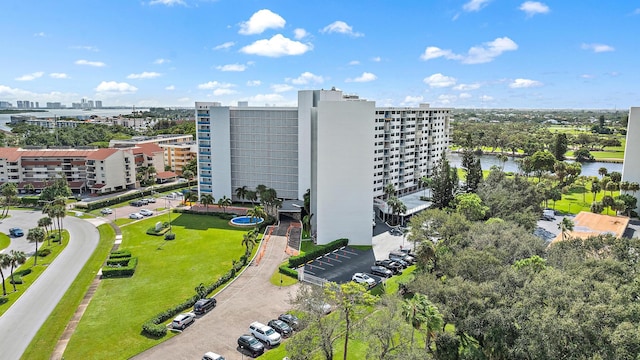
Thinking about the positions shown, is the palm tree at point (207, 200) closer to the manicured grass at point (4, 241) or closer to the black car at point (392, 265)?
the manicured grass at point (4, 241)

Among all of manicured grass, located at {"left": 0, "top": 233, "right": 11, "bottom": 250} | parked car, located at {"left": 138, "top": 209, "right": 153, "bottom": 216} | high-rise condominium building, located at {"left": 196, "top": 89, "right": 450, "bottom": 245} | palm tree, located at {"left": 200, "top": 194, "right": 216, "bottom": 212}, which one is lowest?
manicured grass, located at {"left": 0, "top": 233, "right": 11, "bottom": 250}

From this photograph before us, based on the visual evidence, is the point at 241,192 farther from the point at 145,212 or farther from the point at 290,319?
the point at 290,319

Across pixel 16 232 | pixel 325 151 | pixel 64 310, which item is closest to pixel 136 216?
pixel 16 232

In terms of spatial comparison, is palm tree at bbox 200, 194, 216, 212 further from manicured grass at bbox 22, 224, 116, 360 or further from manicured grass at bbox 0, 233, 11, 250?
manicured grass at bbox 0, 233, 11, 250

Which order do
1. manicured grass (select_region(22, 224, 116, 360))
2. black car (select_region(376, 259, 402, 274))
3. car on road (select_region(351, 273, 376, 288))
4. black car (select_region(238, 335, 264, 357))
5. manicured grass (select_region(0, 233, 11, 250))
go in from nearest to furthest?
black car (select_region(238, 335, 264, 357)) < manicured grass (select_region(22, 224, 116, 360)) < car on road (select_region(351, 273, 376, 288)) < black car (select_region(376, 259, 402, 274)) < manicured grass (select_region(0, 233, 11, 250))

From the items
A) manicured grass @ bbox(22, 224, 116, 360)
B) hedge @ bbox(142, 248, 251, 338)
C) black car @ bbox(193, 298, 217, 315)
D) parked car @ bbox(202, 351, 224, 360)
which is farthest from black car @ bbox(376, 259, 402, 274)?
manicured grass @ bbox(22, 224, 116, 360)

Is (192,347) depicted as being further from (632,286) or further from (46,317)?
(632,286)
